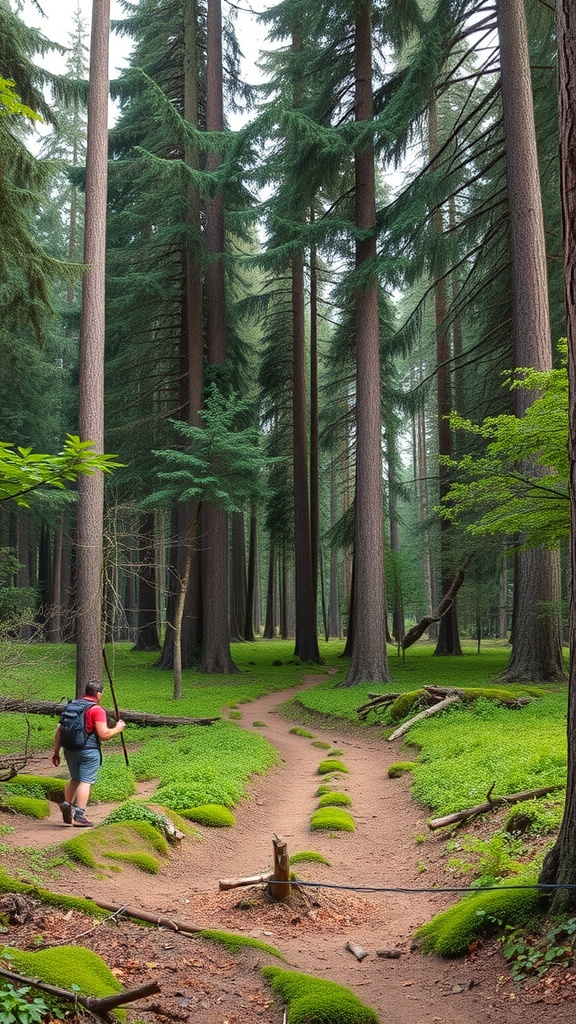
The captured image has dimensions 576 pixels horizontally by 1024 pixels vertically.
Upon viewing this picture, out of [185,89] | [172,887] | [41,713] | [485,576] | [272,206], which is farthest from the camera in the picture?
[485,576]

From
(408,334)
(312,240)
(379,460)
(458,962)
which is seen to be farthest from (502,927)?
(408,334)

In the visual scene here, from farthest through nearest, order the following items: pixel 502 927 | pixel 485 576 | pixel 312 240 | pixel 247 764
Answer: pixel 485 576, pixel 312 240, pixel 247 764, pixel 502 927

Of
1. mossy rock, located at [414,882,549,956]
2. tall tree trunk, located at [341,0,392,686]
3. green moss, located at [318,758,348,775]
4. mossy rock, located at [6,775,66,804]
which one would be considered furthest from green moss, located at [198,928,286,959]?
tall tree trunk, located at [341,0,392,686]

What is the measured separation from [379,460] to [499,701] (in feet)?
24.0

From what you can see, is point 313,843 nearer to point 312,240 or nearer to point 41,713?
point 41,713

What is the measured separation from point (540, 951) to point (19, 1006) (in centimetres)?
266

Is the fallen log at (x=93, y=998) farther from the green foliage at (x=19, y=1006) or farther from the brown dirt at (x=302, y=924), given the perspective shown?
the brown dirt at (x=302, y=924)

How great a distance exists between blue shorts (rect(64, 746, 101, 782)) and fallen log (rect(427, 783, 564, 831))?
3.66 metres

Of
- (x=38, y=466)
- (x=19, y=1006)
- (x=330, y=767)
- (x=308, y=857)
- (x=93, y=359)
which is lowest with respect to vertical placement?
(x=330, y=767)

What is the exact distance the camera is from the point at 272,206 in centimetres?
1903

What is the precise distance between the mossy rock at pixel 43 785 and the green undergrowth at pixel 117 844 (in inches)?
77.3

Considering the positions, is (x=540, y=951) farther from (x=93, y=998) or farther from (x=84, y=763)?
(x=84, y=763)

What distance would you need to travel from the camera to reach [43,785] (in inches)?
333

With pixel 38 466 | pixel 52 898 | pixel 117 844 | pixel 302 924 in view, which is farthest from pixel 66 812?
pixel 38 466
